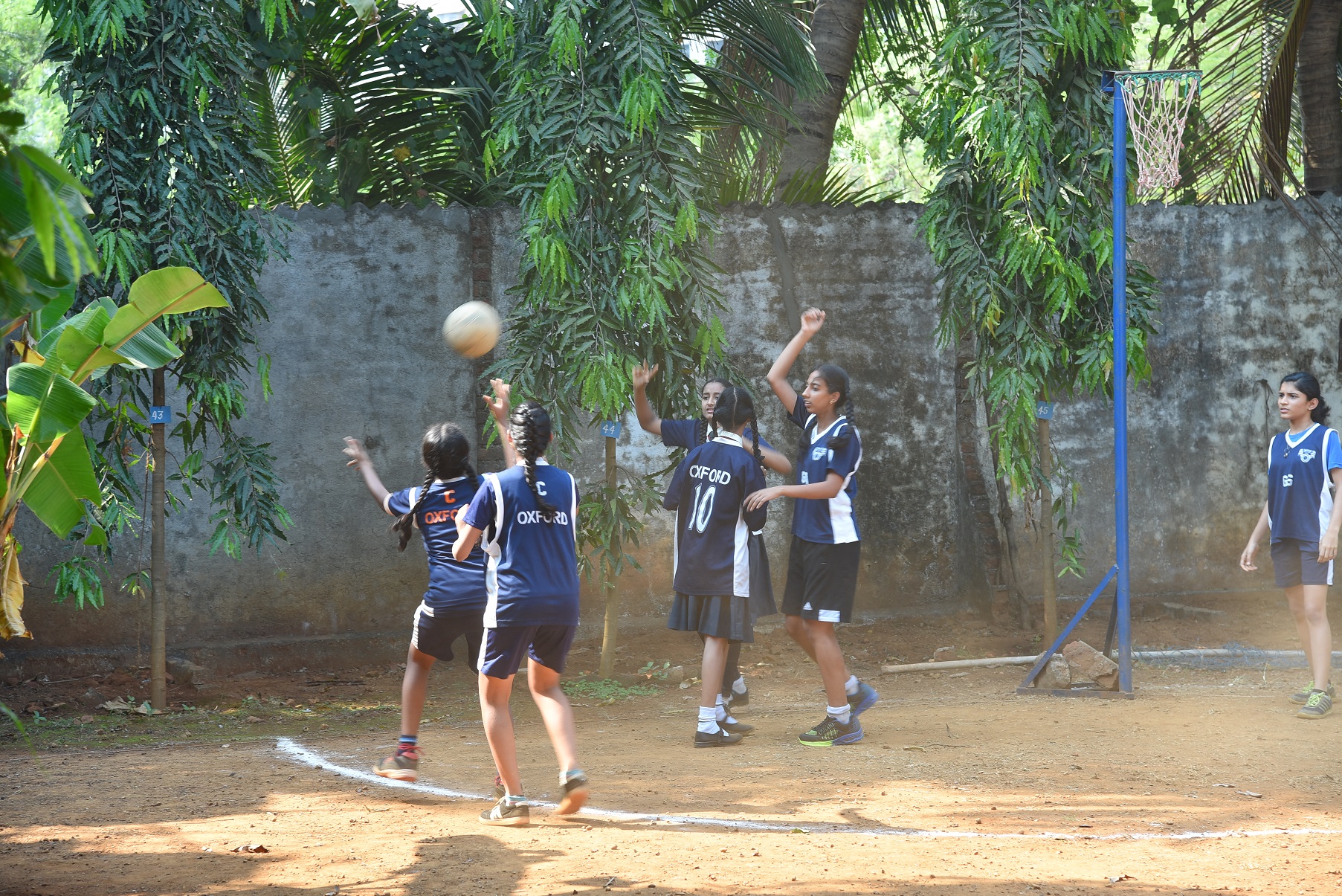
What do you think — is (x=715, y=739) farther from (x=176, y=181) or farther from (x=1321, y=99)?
(x=1321, y=99)

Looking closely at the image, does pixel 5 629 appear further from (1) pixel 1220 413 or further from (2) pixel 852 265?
(1) pixel 1220 413

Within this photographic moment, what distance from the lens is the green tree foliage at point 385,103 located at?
Answer: 988cm

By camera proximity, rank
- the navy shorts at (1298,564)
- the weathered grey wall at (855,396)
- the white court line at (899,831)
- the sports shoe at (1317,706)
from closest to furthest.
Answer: the white court line at (899,831) < the sports shoe at (1317,706) < the navy shorts at (1298,564) < the weathered grey wall at (855,396)

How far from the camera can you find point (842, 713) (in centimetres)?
575

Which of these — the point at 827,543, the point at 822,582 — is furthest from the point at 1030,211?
the point at 822,582

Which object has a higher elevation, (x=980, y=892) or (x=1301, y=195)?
(x=1301, y=195)

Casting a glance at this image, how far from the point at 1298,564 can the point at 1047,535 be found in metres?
1.71

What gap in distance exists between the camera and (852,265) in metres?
8.97

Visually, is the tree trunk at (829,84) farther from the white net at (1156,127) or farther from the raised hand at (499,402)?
the raised hand at (499,402)

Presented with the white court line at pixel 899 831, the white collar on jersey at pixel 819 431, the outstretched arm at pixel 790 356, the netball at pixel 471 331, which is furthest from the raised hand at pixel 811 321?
the white court line at pixel 899 831

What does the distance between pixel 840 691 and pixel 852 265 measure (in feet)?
13.7

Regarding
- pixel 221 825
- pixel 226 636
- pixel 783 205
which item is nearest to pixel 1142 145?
pixel 783 205

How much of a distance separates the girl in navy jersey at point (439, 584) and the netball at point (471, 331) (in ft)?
3.25

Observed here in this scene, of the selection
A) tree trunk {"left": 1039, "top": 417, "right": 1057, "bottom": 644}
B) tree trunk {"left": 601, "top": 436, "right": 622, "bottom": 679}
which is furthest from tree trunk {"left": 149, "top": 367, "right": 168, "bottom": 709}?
tree trunk {"left": 1039, "top": 417, "right": 1057, "bottom": 644}
